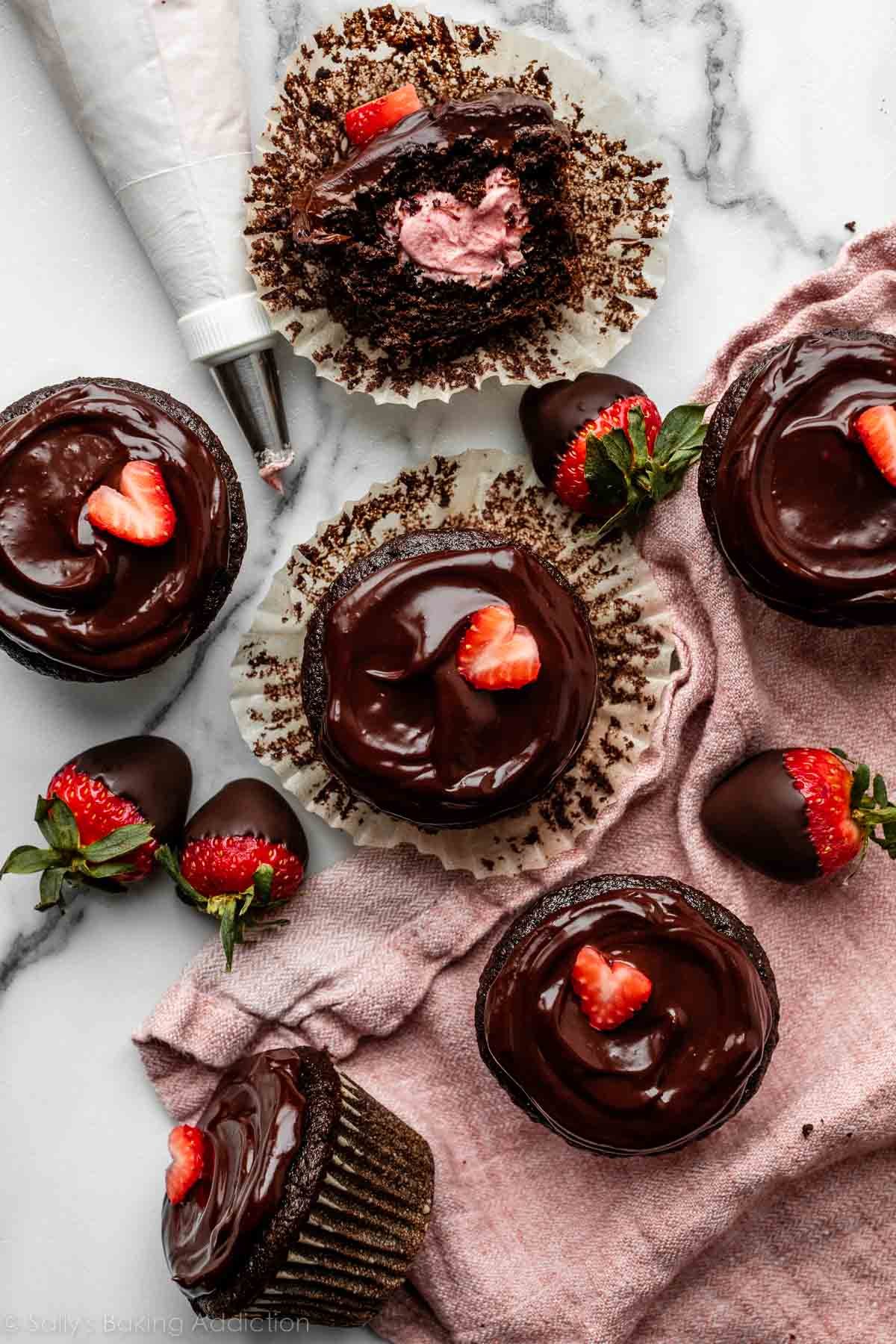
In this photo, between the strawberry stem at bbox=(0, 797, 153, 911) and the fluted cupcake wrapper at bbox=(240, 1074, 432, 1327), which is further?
the strawberry stem at bbox=(0, 797, 153, 911)

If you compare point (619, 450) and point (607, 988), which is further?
point (619, 450)

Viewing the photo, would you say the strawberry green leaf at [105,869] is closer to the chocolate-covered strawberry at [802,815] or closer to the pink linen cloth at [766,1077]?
the pink linen cloth at [766,1077]

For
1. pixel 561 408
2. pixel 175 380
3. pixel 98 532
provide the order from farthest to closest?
pixel 175 380 → pixel 561 408 → pixel 98 532

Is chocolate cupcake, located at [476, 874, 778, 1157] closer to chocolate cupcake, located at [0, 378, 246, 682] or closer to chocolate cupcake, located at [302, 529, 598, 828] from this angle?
chocolate cupcake, located at [302, 529, 598, 828]

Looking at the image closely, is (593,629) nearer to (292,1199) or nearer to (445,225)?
(445,225)

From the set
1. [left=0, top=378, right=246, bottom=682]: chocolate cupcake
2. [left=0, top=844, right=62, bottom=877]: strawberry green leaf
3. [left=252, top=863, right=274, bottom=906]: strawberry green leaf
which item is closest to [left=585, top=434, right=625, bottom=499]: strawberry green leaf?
[left=0, top=378, right=246, bottom=682]: chocolate cupcake

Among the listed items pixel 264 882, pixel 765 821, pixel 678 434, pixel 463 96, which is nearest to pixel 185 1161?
pixel 264 882

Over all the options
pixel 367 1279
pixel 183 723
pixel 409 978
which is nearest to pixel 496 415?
pixel 183 723
